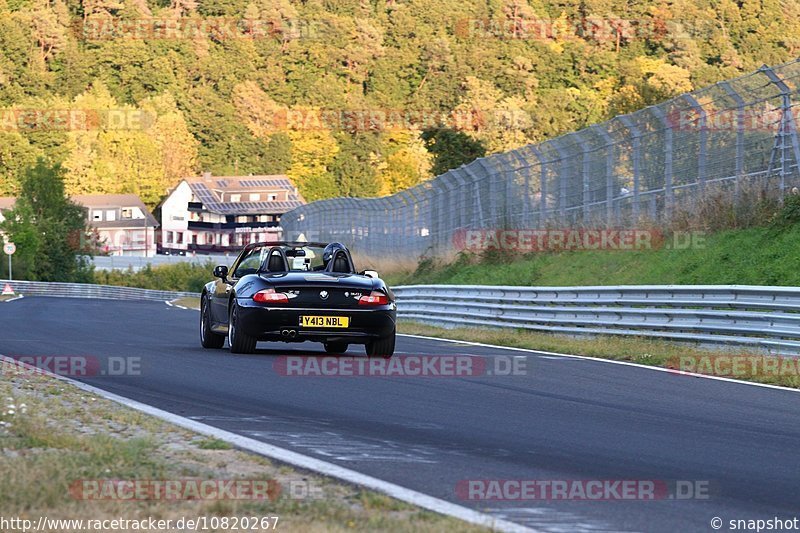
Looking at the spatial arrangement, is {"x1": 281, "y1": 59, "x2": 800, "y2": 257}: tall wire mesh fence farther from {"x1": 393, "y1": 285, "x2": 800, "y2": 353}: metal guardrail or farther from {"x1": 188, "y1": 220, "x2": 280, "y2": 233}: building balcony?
{"x1": 188, "y1": 220, "x2": 280, "y2": 233}: building balcony

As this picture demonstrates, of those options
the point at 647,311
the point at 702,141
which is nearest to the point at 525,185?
the point at 702,141

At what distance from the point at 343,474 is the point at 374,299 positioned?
28.4 ft

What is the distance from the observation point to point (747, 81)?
2280 cm

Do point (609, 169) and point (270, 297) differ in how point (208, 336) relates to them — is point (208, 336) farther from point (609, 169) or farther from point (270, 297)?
point (609, 169)

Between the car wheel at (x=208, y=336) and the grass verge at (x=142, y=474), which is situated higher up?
the car wheel at (x=208, y=336)

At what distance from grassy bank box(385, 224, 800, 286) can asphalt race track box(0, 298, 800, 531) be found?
21.1 feet

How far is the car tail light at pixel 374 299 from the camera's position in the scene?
15.4m

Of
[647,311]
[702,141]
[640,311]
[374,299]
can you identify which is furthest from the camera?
[702,141]

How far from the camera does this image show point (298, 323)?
15242mm

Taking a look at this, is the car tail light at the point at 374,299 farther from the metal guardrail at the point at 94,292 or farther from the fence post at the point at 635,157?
the metal guardrail at the point at 94,292

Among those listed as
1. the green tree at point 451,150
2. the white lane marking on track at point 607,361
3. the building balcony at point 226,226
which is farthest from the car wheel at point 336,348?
the building balcony at point 226,226

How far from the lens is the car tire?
1580cm

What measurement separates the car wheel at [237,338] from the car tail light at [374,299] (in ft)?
4.21

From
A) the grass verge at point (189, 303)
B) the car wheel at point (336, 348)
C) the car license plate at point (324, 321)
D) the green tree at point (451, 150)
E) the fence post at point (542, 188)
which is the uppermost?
the green tree at point (451, 150)
